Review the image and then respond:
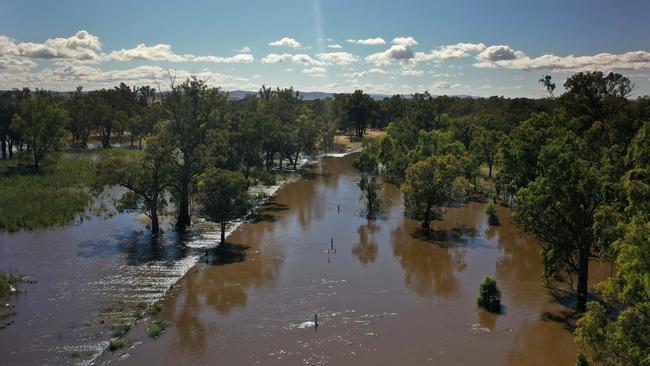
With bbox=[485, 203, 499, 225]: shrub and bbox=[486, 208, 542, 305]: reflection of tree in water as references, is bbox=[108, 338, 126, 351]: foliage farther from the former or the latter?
bbox=[485, 203, 499, 225]: shrub

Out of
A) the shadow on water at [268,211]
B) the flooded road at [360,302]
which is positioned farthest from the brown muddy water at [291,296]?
the shadow on water at [268,211]

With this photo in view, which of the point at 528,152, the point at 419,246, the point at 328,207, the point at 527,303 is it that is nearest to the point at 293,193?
the point at 328,207

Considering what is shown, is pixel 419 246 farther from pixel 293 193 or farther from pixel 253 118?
pixel 253 118

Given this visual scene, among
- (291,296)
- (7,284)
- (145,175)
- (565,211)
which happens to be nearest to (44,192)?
(145,175)

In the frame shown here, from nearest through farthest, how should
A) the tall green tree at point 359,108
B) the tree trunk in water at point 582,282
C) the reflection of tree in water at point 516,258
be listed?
the tree trunk in water at point 582,282
the reflection of tree in water at point 516,258
the tall green tree at point 359,108

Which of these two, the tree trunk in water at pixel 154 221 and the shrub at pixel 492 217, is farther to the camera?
the shrub at pixel 492 217

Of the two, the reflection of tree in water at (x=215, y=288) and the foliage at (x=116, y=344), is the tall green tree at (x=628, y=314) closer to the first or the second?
the reflection of tree in water at (x=215, y=288)
